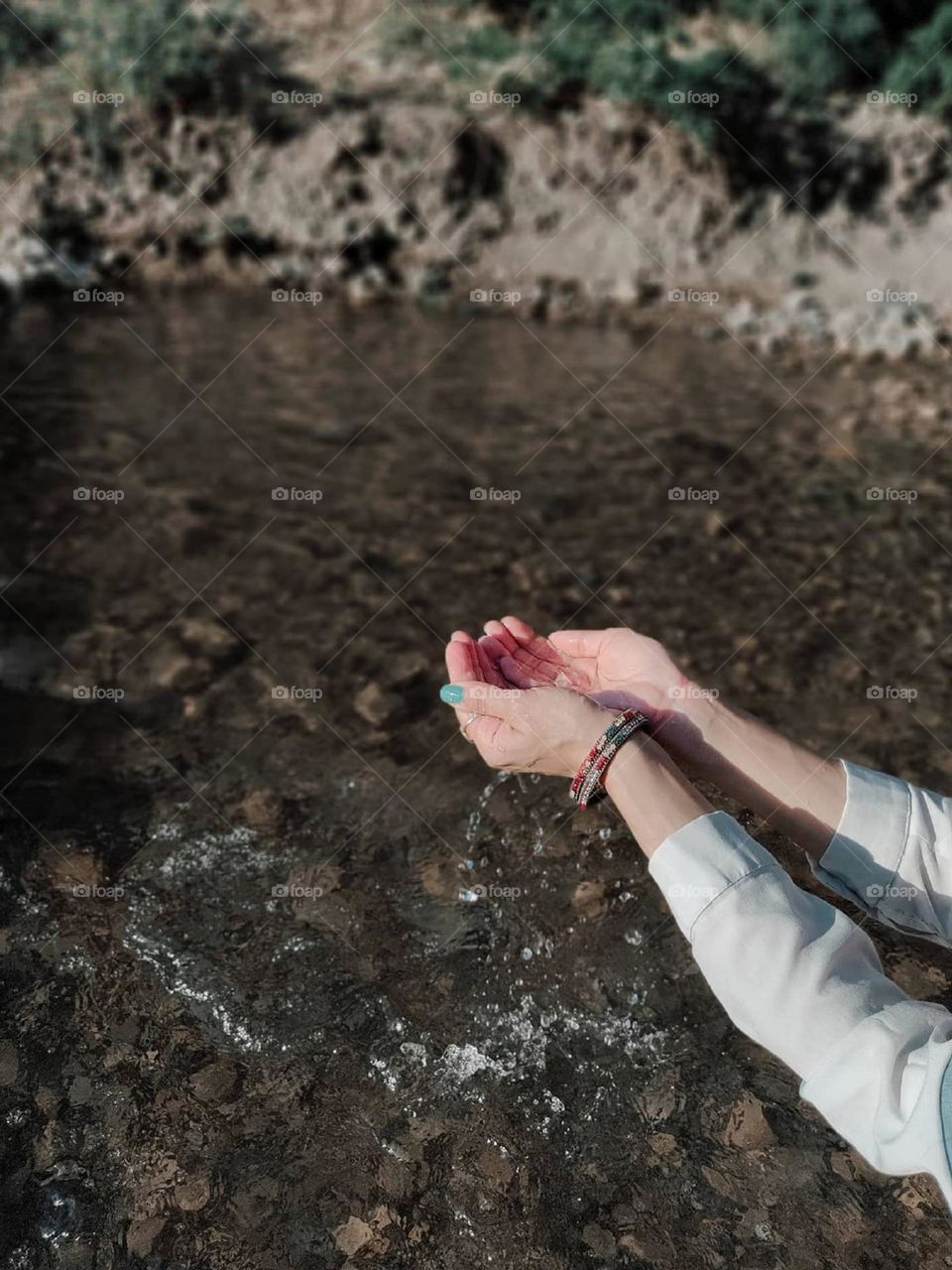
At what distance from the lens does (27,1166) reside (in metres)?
2.83

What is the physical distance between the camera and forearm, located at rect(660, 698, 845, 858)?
2.82m

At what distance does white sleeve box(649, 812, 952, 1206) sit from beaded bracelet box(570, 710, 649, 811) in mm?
374

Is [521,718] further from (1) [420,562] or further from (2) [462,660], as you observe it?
(1) [420,562]

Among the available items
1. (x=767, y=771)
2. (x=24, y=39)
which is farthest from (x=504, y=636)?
(x=24, y=39)

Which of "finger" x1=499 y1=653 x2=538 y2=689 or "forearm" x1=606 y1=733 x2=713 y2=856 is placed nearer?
"forearm" x1=606 y1=733 x2=713 y2=856

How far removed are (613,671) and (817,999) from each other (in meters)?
1.38

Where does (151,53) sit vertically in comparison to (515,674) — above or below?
below

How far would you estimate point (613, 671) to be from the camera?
3408 mm

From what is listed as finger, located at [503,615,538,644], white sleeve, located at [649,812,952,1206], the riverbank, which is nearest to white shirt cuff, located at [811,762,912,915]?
white sleeve, located at [649,812,952,1206]

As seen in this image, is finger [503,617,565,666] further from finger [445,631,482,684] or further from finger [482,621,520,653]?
finger [445,631,482,684]

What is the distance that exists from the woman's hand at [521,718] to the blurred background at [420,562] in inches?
31.8

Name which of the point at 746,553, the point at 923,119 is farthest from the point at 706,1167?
the point at 923,119

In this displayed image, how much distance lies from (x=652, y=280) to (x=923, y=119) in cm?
378

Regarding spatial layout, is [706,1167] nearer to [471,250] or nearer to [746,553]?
[746,553]
